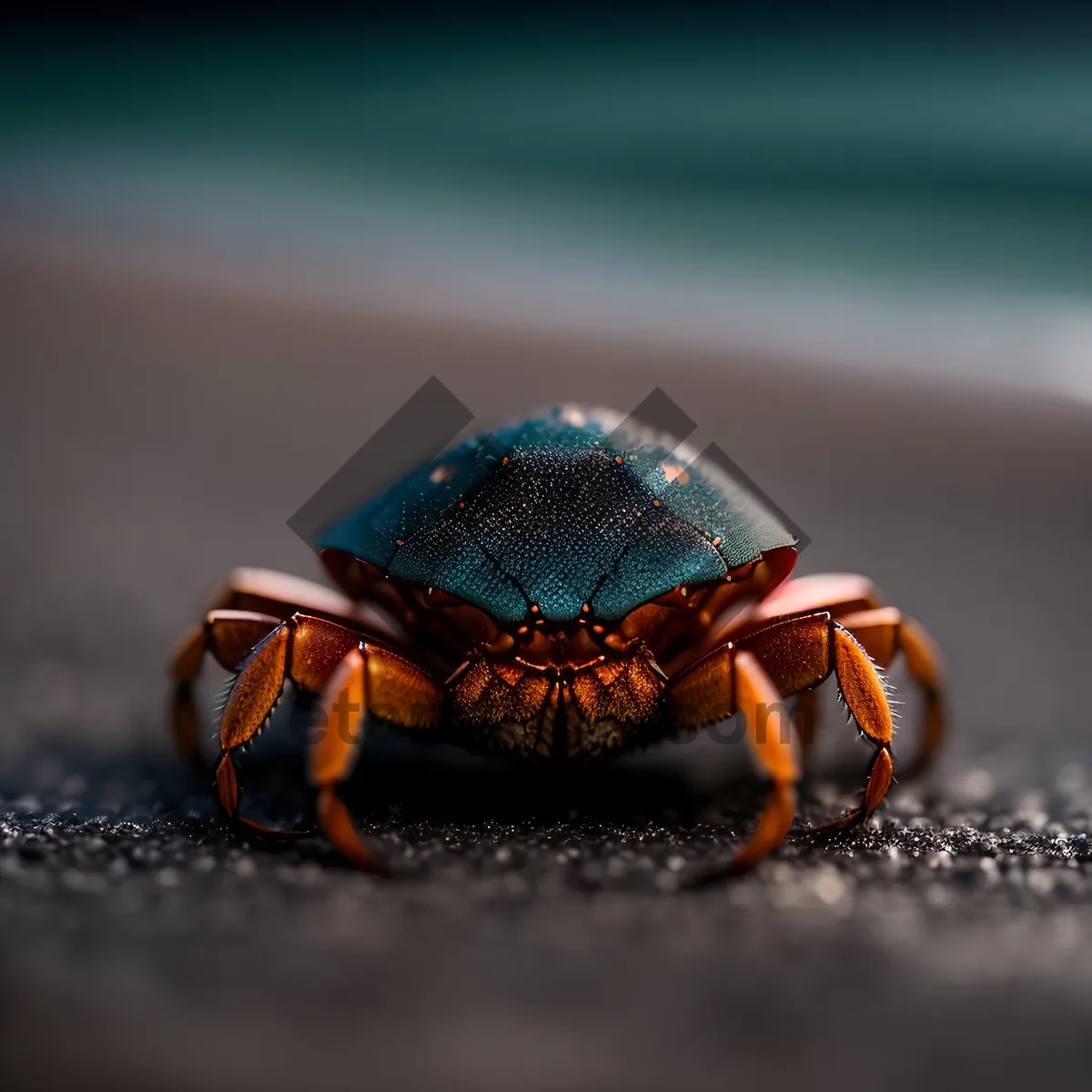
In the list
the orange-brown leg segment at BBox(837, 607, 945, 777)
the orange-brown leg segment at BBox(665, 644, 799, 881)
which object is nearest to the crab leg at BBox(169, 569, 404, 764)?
the orange-brown leg segment at BBox(665, 644, 799, 881)

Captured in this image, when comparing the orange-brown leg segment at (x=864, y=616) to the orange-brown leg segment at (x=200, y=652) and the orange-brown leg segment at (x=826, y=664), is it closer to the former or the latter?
the orange-brown leg segment at (x=826, y=664)

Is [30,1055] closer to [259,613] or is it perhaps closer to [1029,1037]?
[259,613]

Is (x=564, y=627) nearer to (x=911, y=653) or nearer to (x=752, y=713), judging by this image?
(x=752, y=713)

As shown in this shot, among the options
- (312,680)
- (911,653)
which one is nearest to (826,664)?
(911,653)

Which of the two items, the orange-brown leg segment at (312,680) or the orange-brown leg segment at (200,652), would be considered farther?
the orange-brown leg segment at (200,652)

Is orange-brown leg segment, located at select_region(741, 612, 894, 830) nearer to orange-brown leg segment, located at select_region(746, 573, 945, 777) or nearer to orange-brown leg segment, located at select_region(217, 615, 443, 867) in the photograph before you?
orange-brown leg segment, located at select_region(746, 573, 945, 777)

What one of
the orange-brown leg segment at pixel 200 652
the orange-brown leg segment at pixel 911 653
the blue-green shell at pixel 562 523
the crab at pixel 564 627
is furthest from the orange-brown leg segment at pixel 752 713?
the orange-brown leg segment at pixel 200 652

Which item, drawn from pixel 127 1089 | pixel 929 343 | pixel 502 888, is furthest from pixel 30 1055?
pixel 929 343
